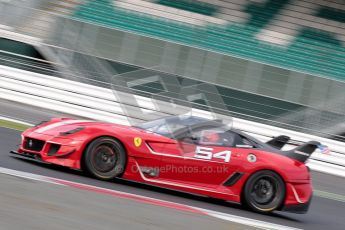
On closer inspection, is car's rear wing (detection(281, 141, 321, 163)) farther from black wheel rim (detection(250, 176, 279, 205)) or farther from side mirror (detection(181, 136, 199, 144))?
side mirror (detection(181, 136, 199, 144))

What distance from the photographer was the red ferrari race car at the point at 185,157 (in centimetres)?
872

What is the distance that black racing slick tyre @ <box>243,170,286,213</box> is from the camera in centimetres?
915

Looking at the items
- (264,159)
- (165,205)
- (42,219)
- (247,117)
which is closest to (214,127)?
(264,159)

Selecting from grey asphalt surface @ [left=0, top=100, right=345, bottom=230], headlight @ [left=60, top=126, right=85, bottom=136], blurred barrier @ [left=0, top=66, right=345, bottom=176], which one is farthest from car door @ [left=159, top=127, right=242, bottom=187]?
blurred barrier @ [left=0, top=66, right=345, bottom=176]

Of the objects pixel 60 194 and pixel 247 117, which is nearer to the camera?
pixel 60 194

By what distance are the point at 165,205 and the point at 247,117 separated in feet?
25.4

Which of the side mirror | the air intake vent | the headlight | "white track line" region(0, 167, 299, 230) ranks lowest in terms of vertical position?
"white track line" region(0, 167, 299, 230)

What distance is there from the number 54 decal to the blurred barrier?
6.03 m

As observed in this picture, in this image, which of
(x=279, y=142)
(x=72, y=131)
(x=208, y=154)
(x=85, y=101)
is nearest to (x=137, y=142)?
(x=72, y=131)

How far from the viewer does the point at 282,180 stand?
9.16 metres

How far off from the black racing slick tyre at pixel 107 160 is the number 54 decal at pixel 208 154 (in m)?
0.93

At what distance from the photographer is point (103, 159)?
8.72m

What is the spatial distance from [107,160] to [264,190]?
2.01m

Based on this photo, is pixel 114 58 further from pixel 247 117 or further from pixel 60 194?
pixel 60 194
